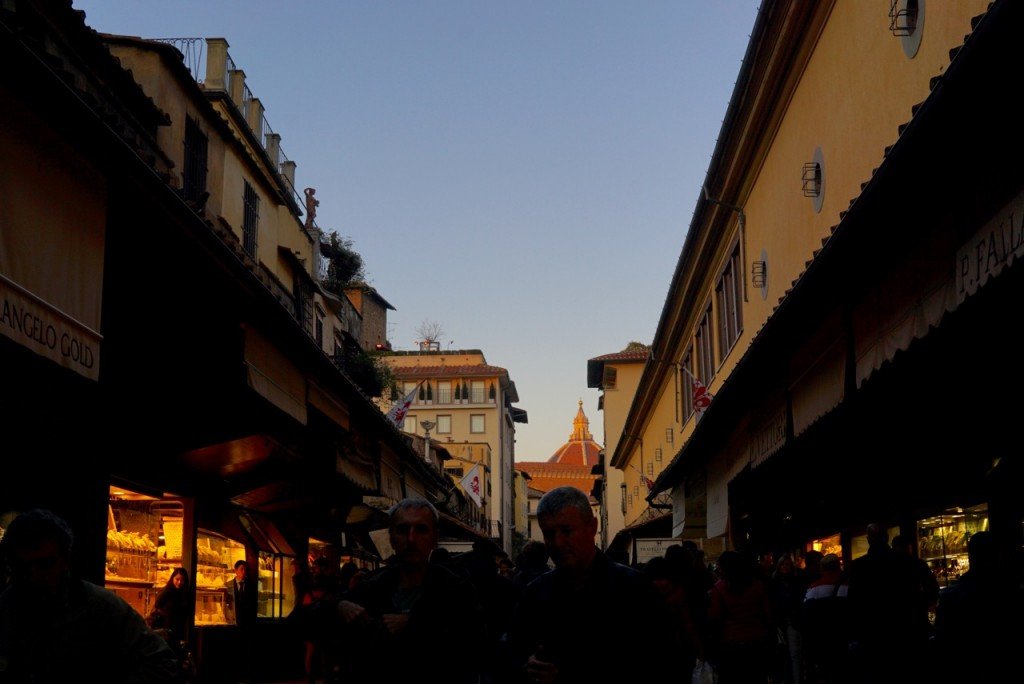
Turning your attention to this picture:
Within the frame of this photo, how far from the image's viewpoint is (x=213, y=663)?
15352 millimetres

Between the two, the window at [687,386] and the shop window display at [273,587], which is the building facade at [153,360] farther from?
the window at [687,386]

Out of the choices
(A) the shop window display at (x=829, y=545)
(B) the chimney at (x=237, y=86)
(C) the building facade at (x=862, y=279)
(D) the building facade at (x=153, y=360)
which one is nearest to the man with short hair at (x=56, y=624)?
(D) the building facade at (x=153, y=360)

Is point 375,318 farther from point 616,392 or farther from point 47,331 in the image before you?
point 47,331

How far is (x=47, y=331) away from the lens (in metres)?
6.36

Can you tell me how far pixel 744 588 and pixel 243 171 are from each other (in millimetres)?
16653

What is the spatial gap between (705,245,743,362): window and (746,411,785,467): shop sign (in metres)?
9.74

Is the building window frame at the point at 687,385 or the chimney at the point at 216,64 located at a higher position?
the chimney at the point at 216,64

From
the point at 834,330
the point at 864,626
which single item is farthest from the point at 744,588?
the point at 834,330

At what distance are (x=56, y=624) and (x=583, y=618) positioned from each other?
173 cm

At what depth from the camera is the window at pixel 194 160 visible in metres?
20.7

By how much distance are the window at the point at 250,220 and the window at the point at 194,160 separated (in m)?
2.83

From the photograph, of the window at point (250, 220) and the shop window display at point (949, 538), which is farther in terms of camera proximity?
the window at point (250, 220)

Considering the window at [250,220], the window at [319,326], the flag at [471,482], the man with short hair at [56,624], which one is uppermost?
the window at [250,220]

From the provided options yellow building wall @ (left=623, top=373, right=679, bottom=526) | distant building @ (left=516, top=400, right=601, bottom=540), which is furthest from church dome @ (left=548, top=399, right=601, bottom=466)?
yellow building wall @ (left=623, top=373, right=679, bottom=526)
